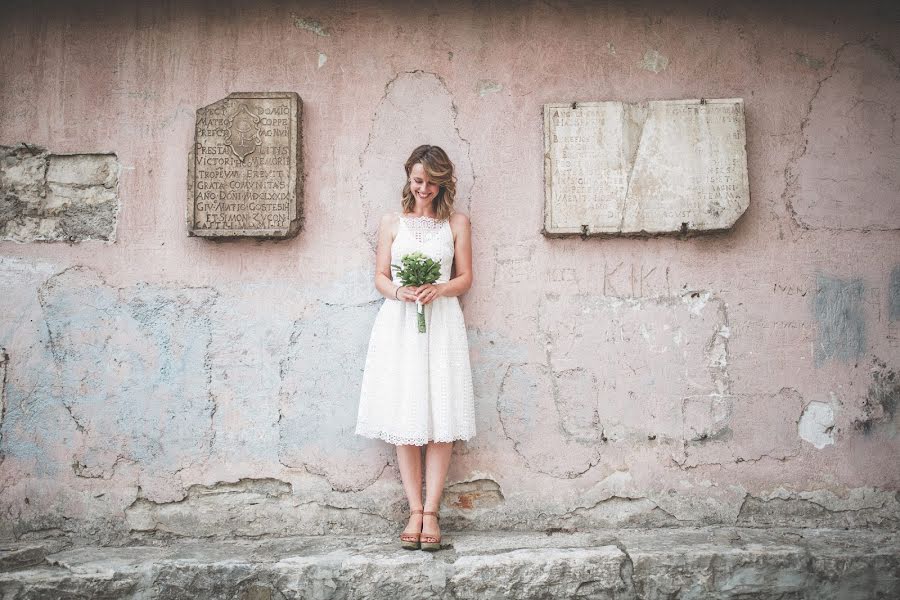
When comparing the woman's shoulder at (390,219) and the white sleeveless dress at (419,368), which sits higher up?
the woman's shoulder at (390,219)

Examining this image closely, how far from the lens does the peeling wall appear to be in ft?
12.4

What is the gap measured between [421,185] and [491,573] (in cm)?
204

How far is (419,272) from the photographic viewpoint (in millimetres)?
3391

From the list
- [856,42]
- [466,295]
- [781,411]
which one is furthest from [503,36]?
[781,411]

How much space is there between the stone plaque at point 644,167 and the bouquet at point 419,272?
811mm

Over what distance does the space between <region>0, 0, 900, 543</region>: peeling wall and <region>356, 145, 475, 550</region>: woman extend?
0.81ft

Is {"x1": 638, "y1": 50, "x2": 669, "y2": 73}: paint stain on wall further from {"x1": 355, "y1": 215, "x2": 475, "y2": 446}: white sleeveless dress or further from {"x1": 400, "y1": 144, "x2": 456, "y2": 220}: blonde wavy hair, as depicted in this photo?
{"x1": 355, "y1": 215, "x2": 475, "y2": 446}: white sleeveless dress

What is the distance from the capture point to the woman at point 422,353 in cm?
344

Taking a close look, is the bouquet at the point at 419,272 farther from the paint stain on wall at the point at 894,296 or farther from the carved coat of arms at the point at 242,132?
the paint stain on wall at the point at 894,296

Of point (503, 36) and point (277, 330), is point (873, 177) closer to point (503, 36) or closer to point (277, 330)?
point (503, 36)

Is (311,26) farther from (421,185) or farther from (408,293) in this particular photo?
(408,293)

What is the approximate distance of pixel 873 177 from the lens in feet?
12.7

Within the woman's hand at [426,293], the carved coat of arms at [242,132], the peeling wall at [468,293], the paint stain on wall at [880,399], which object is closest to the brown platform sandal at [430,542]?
the peeling wall at [468,293]

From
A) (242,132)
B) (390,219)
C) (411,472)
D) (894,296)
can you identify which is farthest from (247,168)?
(894,296)
